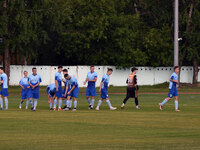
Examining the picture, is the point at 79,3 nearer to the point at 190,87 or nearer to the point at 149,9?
the point at 149,9

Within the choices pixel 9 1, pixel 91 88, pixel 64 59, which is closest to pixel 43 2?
pixel 9 1

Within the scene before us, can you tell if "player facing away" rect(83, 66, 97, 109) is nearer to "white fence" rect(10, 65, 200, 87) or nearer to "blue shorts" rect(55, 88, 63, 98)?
"blue shorts" rect(55, 88, 63, 98)

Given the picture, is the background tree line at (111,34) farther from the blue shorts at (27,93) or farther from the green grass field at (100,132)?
the green grass field at (100,132)

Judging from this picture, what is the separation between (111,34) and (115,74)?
15.2ft

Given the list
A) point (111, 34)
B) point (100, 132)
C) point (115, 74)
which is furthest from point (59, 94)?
point (115, 74)

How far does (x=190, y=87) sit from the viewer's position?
2126 inches

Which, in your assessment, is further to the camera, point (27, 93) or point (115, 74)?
point (115, 74)

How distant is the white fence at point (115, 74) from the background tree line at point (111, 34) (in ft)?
2.93

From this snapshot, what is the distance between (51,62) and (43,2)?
40.0 feet

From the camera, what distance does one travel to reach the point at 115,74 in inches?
2275

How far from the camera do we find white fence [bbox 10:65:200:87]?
5509 cm

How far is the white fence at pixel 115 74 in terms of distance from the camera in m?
55.1

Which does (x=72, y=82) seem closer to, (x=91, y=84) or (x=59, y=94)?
(x=59, y=94)

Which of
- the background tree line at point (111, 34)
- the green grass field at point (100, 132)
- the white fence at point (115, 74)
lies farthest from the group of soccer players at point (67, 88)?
the white fence at point (115, 74)
